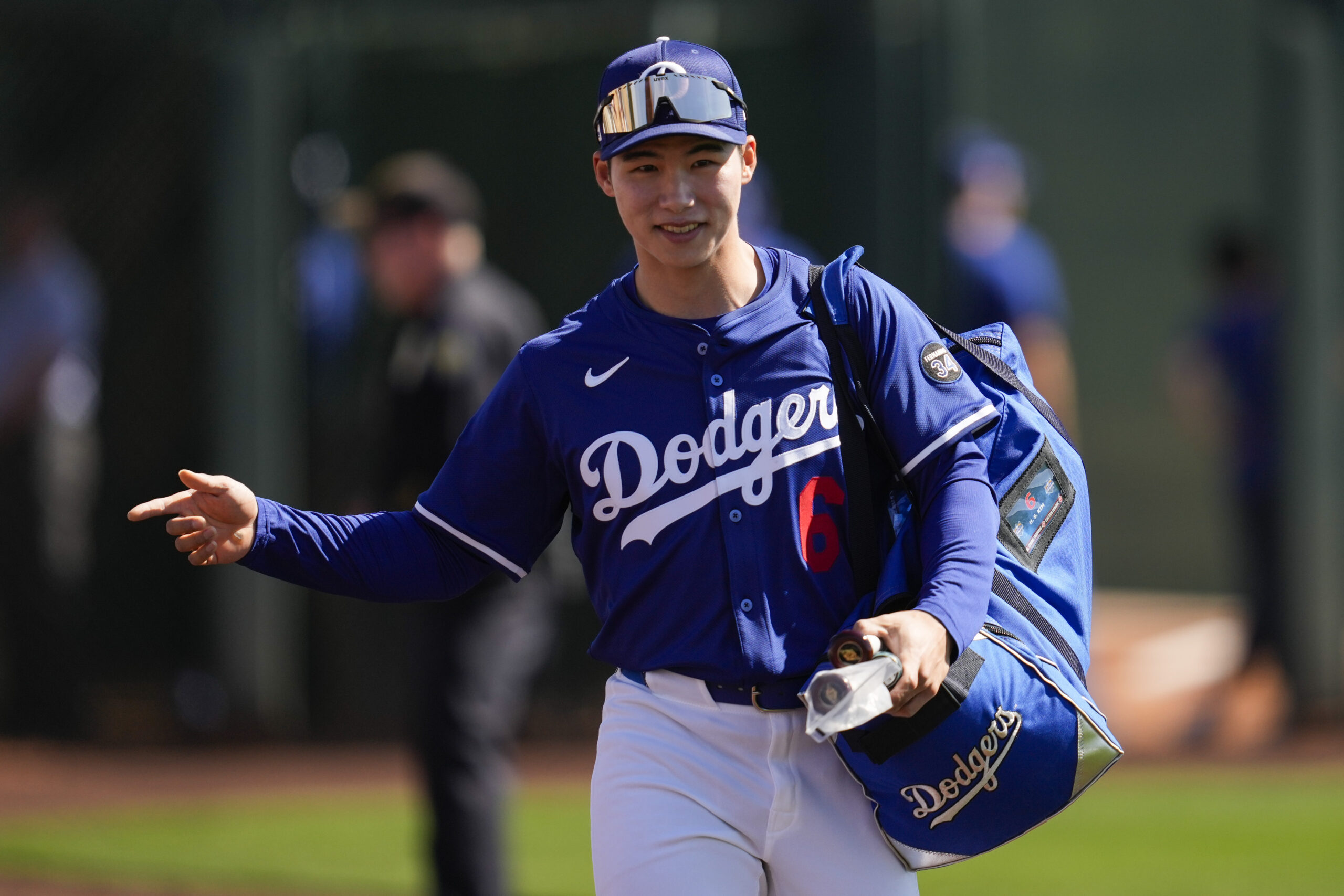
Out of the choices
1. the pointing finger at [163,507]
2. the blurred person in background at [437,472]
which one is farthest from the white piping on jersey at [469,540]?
the blurred person in background at [437,472]

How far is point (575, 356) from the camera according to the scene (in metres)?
2.91

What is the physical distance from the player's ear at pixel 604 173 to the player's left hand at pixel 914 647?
89 cm

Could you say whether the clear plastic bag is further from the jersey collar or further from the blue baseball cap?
the blue baseball cap

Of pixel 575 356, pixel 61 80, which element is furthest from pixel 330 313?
pixel 575 356

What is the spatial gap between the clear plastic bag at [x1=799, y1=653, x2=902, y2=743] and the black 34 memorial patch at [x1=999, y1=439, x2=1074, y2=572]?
483 mm

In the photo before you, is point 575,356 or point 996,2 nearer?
point 575,356

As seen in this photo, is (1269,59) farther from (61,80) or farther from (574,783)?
(61,80)

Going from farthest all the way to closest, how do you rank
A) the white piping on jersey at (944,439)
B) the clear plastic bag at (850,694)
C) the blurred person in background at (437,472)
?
the blurred person in background at (437,472) < the white piping on jersey at (944,439) < the clear plastic bag at (850,694)

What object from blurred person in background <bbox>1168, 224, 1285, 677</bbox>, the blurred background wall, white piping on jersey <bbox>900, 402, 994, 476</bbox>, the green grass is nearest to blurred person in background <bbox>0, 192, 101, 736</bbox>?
the blurred background wall

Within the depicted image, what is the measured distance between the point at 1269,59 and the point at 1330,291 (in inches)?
51.0

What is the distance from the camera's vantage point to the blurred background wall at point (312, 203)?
899 cm

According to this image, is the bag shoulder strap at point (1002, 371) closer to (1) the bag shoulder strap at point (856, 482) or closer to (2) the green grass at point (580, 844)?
(1) the bag shoulder strap at point (856, 482)

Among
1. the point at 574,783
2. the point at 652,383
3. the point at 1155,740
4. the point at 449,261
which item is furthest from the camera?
the point at 1155,740

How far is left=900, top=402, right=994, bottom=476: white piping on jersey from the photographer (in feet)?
8.97
